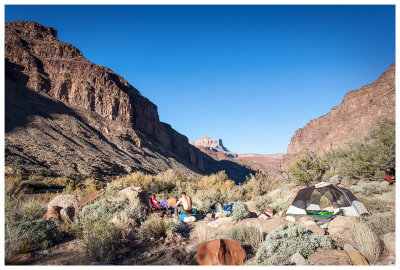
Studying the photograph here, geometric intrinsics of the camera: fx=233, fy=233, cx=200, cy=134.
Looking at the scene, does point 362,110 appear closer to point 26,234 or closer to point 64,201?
point 64,201

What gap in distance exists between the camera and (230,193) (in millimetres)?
13453

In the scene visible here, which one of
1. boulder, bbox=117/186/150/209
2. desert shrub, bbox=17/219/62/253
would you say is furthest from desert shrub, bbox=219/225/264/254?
boulder, bbox=117/186/150/209

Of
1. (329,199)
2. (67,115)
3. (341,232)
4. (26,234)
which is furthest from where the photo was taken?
(67,115)

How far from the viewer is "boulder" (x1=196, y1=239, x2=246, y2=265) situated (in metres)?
3.72

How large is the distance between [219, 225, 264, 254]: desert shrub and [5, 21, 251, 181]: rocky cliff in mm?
22415

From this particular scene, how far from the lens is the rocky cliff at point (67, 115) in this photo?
28986mm

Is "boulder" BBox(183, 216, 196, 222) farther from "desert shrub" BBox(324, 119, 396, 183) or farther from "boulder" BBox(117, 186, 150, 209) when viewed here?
"desert shrub" BBox(324, 119, 396, 183)

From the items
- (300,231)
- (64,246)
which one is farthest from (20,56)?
(300,231)

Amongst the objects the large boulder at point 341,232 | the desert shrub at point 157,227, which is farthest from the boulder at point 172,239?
the large boulder at point 341,232

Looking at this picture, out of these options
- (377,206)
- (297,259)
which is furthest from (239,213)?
(377,206)

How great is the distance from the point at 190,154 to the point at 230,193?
72.3m

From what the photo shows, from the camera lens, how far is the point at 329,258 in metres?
3.41

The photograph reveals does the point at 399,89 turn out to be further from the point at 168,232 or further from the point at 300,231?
the point at 168,232

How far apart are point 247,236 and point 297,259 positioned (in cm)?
145
